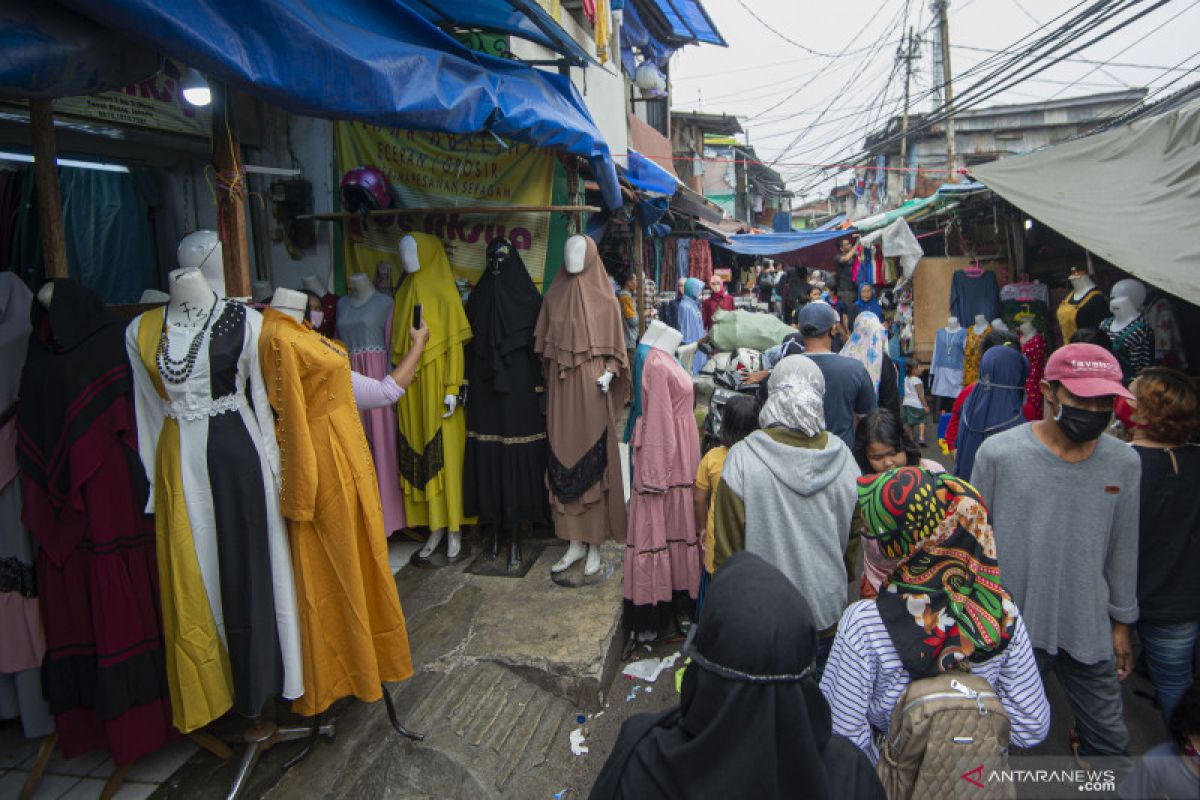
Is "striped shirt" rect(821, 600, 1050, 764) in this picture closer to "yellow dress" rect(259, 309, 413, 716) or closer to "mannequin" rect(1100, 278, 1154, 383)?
"yellow dress" rect(259, 309, 413, 716)

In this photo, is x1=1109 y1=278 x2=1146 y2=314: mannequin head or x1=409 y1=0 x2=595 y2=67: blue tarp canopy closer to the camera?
x1=409 y1=0 x2=595 y2=67: blue tarp canopy

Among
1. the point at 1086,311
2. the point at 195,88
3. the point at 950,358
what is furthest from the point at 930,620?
the point at 950,358

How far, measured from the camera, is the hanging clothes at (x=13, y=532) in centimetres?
260

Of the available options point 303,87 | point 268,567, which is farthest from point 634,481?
point 303,87

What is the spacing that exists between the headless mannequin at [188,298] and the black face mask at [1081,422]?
3202mm

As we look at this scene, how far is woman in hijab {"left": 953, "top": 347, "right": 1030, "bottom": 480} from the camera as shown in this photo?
4.83 m

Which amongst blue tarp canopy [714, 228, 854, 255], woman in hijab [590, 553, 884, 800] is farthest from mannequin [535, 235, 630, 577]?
blue tarp canopy [714, 228, 854, 255]

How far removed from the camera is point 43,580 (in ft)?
8.56

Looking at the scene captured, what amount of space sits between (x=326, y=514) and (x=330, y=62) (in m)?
1.73

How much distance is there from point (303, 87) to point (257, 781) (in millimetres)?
2738

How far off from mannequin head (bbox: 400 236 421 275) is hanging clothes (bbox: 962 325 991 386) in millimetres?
6145

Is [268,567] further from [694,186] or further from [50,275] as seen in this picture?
[694,186]

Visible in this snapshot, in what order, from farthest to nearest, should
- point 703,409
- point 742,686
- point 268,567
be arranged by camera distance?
point 703,409
point 268,567
point 742,686

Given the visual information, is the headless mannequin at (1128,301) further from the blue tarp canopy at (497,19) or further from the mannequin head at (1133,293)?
the blue tarp canopy at (497,19)
